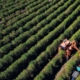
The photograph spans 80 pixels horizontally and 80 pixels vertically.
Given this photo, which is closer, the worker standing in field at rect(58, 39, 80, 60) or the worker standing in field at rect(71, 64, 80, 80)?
the worker standing in field at rect(71, 64, 80, 80)

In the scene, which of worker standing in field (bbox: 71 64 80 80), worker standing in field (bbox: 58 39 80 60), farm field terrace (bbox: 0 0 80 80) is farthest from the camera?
worker standing in field (bbox: 58 39 80 60)

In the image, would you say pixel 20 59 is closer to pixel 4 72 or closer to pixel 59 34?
pixel 4 72

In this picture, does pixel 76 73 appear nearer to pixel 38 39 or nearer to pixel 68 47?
A: pixel 68 47

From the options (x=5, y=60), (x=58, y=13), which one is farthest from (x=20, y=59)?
(x=58, y=13)

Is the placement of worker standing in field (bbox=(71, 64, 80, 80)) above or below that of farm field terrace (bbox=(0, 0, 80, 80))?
below

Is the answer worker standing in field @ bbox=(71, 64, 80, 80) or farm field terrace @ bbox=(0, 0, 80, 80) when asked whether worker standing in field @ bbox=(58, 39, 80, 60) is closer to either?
farm field terrace @ bbox=(0, 0, 80, 80)

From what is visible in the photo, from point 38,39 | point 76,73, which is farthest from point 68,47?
point 38,39

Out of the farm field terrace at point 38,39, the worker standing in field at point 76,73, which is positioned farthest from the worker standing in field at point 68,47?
the worker standing in field at point 76,73

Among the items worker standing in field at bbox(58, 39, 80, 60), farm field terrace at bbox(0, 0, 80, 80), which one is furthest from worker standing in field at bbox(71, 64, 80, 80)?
worker standing in field at bbox(58, 39, 80, 60)

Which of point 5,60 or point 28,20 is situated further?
point 28,20

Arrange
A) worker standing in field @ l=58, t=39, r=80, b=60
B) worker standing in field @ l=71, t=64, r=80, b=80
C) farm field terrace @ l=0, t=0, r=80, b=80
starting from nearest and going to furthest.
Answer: worker standing in field @ l=71, t=64, r=80, b=80 < farm field terrace @ l=0, t=0, r=80, b=80 < worker standing in field @ l=58, t=39, r=80, b=60
